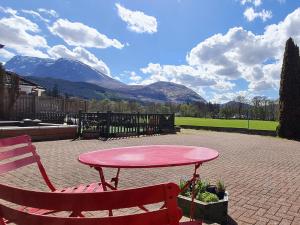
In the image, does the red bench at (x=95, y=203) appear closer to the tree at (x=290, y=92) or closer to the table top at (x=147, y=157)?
the table top at (x=147, y=157)

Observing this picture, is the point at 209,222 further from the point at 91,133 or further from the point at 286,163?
the point at 91,133

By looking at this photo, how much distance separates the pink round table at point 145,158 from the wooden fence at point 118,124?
11.9m

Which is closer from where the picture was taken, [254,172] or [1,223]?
[1,223]

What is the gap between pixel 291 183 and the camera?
281 inches

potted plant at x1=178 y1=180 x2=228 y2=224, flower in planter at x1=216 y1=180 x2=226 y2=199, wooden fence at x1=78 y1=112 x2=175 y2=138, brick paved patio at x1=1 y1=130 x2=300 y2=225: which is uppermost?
wooden fence at x1=78 y1=112 x2=175 y2=138

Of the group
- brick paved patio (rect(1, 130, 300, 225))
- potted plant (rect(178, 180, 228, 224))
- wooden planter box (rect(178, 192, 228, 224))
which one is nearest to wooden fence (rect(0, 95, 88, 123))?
brick paved patio (rect(1, 130, 300, 225))

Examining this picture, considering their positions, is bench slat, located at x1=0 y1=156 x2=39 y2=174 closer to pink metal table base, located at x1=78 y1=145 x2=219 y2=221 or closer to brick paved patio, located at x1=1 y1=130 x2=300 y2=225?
pink metal table base, located at x1=78 y1=145 x2=219 y2=221

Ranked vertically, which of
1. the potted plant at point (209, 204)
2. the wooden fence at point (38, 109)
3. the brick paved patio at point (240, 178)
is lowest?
the brick paved patio at point (240, 178)

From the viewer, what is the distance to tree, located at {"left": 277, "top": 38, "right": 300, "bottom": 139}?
20.2m

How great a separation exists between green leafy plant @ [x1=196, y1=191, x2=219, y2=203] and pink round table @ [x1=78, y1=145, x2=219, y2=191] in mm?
958

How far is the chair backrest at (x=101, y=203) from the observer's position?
157 centimetres

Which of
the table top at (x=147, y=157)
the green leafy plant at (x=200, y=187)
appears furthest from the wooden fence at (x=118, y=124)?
the table top at (x=147, y=157)

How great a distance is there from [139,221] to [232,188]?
5.21m

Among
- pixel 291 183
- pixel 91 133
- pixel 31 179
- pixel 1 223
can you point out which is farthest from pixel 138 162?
pixel 91 133
